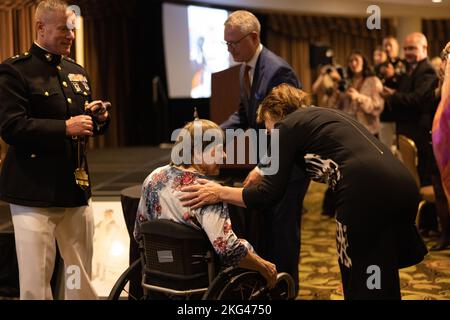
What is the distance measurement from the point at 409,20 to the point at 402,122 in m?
6.31

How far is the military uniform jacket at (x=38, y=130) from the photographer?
8.10 feet

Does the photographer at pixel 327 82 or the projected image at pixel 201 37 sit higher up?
the projected image at pixel 201 37

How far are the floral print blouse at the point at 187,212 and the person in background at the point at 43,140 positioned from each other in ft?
1.08

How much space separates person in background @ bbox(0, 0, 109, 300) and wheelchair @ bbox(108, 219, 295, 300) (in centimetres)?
36

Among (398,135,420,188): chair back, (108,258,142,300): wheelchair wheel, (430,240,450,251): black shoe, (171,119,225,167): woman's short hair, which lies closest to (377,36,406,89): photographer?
(398,135,420,188): chair back

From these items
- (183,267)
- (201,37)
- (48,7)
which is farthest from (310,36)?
Result: (183,267)

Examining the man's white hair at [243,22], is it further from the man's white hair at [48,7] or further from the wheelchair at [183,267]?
the wheelchair at [183,267]

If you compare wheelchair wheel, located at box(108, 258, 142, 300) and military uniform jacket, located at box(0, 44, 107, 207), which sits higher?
military uniform jacket, located at box(0, 44, 107, 207)

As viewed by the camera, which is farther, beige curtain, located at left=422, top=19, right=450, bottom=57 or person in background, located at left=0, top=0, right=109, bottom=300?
beige curtain, located at left=422, top=19, right=450, bottom=57

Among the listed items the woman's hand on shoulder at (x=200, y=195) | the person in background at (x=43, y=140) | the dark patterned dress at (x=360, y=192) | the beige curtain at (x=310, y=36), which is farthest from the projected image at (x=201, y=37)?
the dark patterned dress at (x=360, y=192)

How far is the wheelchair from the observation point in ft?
7.78

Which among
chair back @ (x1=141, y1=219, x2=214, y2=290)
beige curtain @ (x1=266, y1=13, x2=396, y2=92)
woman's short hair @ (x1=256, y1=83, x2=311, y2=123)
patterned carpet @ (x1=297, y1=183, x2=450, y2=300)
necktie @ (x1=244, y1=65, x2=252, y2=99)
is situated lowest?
patterned carpet @ (x1=297, y1=183, x2=450, y2=300)

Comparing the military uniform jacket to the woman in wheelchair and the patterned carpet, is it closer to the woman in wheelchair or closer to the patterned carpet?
the woman in wheelchair

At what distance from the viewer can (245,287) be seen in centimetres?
263
